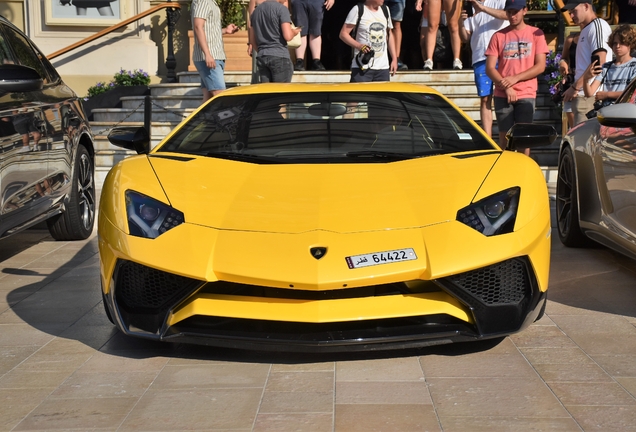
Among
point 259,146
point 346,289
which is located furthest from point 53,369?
point 259,146

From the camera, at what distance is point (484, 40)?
10203mm

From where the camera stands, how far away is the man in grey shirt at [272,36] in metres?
10.0

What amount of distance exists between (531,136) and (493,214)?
1.08m

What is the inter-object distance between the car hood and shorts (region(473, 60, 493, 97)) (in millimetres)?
4992

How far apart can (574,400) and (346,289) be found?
103 cm

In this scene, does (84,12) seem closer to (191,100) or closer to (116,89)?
(116,89)

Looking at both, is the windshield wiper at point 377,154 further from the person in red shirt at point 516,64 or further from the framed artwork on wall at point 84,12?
the framed artwork on wall at point 84,12

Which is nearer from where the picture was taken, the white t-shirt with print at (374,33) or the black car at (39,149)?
the black car at (39,149)

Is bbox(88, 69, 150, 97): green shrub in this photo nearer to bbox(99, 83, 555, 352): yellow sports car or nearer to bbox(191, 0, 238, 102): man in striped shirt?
bbox(191, 0, 238, 102): man in striped shirt

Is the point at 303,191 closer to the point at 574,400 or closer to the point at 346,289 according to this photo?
the point at 346,289

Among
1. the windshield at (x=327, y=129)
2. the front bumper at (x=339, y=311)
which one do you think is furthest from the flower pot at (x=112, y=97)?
the front bumper at (x=339, y=311)

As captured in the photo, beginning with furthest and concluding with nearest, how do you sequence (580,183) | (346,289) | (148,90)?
(148,90), (580,183), (346,289)

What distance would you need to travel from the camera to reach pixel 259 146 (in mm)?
5301

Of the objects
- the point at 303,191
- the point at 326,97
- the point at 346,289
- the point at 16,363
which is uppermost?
the point at 326,97
